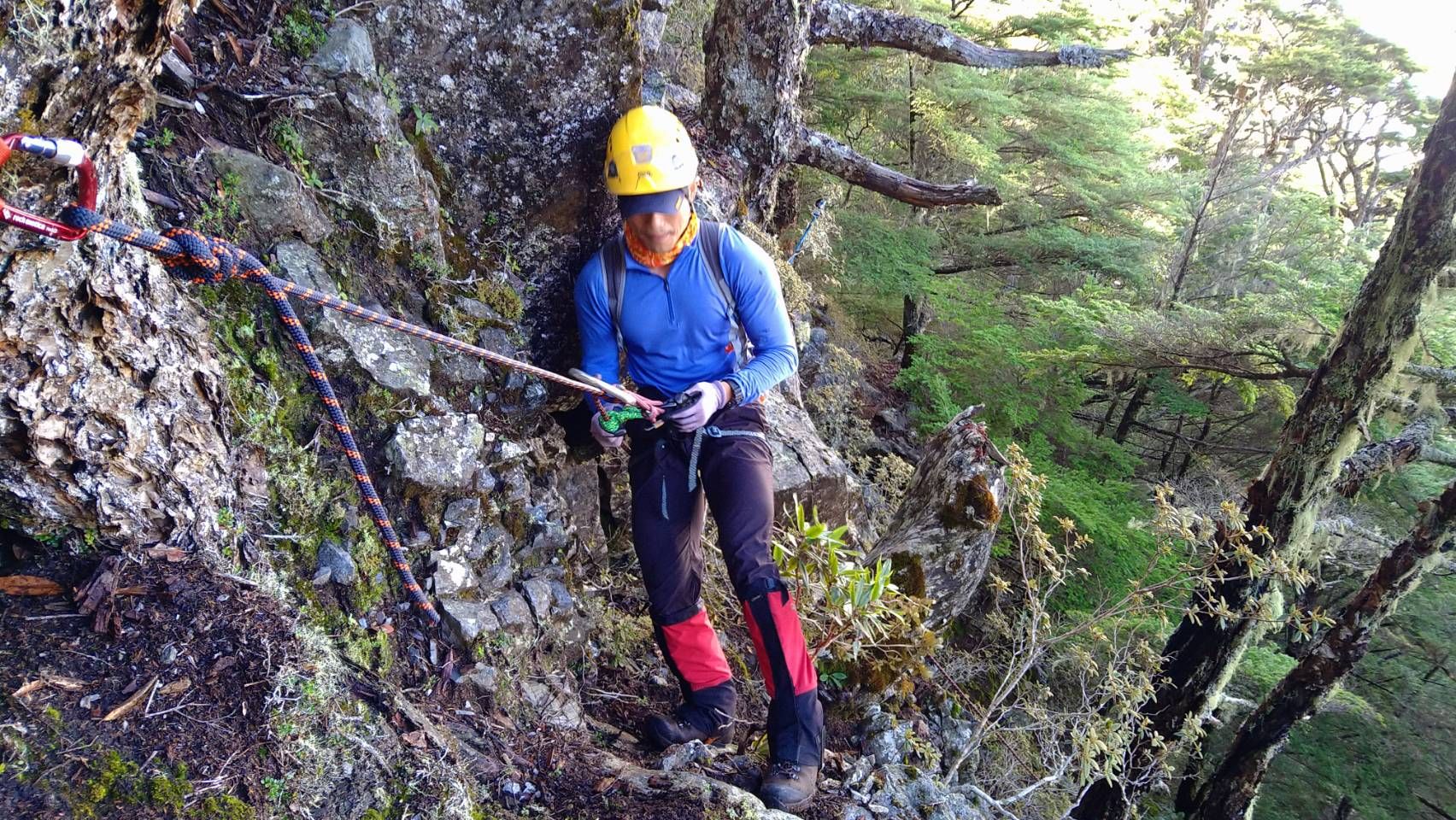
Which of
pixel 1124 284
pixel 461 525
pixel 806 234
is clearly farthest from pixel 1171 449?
pixel 461 525

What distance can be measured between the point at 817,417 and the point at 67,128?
8.55 metres

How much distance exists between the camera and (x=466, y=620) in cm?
341

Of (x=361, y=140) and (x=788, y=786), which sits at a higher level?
(x=361, y=140)

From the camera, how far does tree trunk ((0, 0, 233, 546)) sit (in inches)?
78.0

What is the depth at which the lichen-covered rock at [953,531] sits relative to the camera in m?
5.34

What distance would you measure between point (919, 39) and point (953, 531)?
4130 millimetres

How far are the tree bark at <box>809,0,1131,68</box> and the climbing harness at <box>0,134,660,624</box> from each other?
4062 mm

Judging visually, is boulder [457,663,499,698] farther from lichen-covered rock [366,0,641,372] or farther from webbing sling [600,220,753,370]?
webbing sling [600,220,753,370]

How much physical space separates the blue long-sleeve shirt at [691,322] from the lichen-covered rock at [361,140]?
3.03 ft

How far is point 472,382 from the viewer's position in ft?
12.6

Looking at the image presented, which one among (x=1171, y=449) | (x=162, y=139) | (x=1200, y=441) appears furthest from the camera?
(x=1171, y=449)

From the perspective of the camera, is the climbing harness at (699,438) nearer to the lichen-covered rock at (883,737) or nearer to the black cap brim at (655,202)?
the black cap brim at (655,202)

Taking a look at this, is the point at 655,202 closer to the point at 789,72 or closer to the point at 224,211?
the point at 224,211

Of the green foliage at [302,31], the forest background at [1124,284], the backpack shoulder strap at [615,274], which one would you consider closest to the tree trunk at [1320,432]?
the forest background at [1124,284]
